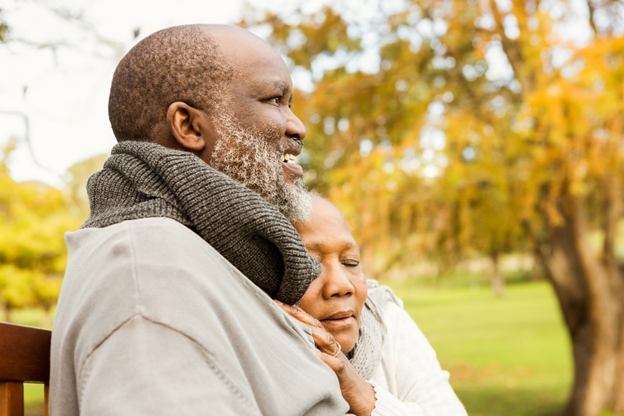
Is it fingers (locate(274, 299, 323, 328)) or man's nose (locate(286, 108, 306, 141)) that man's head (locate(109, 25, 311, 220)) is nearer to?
man's nose (locate(286, 108, 306, 141))

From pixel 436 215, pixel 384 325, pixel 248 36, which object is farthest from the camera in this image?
Answer: pixel 436 215

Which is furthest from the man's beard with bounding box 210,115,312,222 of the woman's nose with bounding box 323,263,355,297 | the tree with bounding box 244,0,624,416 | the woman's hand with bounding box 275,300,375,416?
the tree with bounding box 244,0,624,416

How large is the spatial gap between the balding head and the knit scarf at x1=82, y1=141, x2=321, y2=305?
23cm

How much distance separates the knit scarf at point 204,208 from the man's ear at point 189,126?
0.18 m

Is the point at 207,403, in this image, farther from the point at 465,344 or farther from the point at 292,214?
the point at 465,344

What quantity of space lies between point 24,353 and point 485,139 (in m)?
6.27

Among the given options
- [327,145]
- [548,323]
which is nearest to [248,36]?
[327,145]

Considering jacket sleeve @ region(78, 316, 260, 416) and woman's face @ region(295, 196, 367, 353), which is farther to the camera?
woman's face @ region(295, 196, 367, 353)

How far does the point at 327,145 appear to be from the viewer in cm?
863

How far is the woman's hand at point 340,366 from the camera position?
1.69 m

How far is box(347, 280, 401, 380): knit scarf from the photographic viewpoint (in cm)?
216

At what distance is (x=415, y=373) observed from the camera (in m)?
2.30

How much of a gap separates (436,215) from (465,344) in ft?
51.0

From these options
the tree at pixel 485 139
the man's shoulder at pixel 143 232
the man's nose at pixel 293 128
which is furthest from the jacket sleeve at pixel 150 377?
the tree at pixel 485 139
